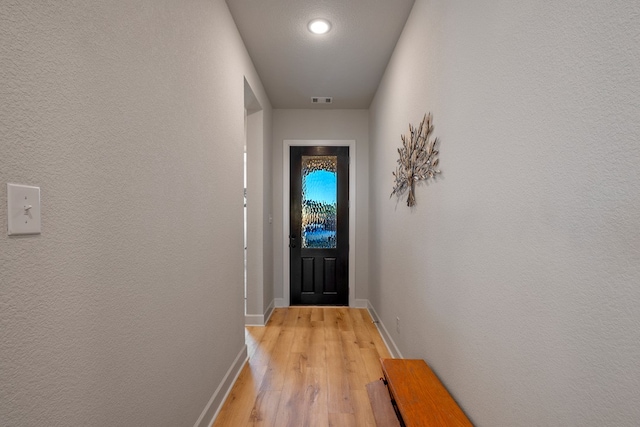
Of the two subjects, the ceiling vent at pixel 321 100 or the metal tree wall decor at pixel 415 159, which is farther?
the ceiling vent at pixel 321 100

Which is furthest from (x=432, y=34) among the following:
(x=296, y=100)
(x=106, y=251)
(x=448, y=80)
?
(x=296, y=100)

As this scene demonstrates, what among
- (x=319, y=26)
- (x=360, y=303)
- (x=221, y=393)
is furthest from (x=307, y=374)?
(x=319, y=26)

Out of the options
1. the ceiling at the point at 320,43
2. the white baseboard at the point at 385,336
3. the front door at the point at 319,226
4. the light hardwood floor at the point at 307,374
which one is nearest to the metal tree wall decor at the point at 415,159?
the ceiling at the point at 320,43

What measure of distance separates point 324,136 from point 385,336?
102 inches

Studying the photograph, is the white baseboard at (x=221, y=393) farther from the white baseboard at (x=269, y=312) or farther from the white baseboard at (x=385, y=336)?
the white baseboard at (x=385, y=336)

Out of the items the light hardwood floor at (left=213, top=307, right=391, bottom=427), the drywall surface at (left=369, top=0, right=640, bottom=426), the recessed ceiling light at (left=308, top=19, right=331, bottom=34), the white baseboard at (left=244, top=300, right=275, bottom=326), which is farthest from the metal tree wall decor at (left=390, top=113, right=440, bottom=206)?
the white baseboard at (left=244, top=300, right=275, bottom=326)

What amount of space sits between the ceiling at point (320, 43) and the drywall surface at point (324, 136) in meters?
0.45

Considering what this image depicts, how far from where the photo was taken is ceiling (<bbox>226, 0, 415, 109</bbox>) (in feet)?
7.18

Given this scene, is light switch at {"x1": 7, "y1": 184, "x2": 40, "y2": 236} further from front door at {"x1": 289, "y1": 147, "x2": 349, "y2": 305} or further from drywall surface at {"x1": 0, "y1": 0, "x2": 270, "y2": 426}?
front door at {"x1": 289, "y1": 147, "x2": 349, "y2": 305}

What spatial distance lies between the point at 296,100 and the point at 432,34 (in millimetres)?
2350

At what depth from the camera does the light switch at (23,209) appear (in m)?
0.67

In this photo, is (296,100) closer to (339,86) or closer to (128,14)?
(339,86)

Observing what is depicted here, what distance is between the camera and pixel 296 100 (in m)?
3.91

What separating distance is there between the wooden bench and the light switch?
1361mm
